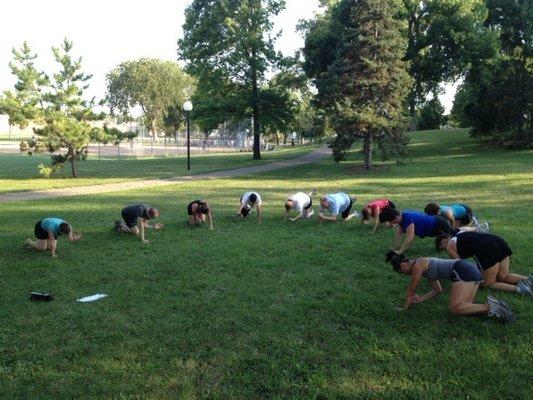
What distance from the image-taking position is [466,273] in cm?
539

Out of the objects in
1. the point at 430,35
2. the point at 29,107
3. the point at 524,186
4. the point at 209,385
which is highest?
the point at 430,35

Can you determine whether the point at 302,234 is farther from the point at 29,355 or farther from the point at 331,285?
the point at 29,355

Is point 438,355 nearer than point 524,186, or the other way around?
point 438,355

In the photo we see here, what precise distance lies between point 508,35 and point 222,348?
38334 mm

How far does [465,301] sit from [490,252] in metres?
0.93

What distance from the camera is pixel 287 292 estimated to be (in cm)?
655

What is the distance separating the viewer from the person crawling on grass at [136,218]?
955 cm

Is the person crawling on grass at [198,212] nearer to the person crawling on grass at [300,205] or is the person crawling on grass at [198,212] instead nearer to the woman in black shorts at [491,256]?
the person crawling on grass at [300,205]

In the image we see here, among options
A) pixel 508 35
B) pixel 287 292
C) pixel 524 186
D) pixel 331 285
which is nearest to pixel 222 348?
pixel 287 292

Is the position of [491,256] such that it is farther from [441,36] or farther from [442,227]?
[441,36]

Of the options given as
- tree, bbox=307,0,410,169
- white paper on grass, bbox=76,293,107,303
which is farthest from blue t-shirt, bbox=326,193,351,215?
tree, bbox=307,0,410,169

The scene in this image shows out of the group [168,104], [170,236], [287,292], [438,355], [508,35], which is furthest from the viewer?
[168,104]

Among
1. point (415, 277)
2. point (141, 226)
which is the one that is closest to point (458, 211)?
point (415, 277)

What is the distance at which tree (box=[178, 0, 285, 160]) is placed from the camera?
32844 millimetres
